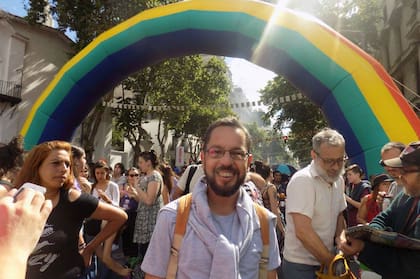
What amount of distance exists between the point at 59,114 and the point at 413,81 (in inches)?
652

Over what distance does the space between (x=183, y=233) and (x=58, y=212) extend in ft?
3.79

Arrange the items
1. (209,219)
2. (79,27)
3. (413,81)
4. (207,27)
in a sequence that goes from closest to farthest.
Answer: (209,219) < (207,27) < (79,27) < (413,81)

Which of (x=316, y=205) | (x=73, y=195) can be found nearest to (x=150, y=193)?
(x=73, y=195)

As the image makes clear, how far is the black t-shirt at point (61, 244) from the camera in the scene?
2297 mm

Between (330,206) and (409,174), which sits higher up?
(409,174)

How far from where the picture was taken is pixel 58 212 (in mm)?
2438

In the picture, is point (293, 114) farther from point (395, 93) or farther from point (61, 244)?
point (61, 244)

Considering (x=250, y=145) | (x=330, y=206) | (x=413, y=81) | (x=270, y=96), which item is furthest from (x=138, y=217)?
(x=270, y=96)

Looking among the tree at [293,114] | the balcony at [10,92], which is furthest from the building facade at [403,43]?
the balcony at [10,92]

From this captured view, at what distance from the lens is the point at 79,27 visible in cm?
1627

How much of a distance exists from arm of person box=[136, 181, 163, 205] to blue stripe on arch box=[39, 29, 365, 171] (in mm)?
2630

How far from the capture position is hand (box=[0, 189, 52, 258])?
0.84 meters

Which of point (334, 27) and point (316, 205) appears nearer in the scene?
point (316, 205)

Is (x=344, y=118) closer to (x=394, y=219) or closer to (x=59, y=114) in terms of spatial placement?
(x=394, y=219)
